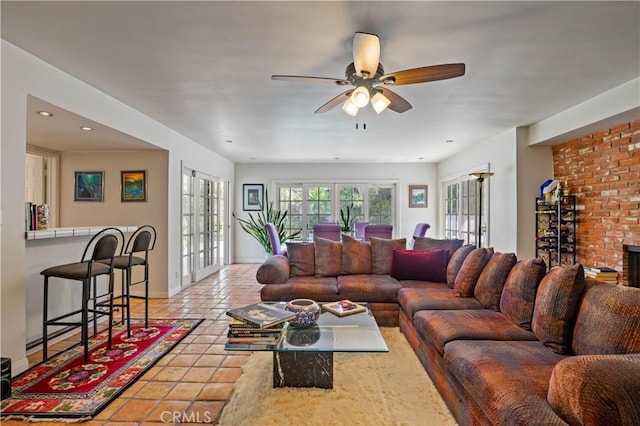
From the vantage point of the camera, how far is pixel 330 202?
26.0 feet

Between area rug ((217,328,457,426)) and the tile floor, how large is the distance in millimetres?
127

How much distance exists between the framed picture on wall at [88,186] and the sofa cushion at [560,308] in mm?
5190

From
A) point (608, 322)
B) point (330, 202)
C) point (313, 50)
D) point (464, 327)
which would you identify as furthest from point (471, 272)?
point (330, 202)

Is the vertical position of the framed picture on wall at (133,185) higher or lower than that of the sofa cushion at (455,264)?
higher

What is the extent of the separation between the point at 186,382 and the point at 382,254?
2394 millimetres

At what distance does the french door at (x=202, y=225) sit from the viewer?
17.6 feet

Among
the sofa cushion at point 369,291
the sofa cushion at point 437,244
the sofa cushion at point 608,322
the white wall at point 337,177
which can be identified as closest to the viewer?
the sofa cushion at point 608,322

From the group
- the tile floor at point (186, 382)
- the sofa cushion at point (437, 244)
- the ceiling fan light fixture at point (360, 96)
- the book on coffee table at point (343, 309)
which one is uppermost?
the ceiling fan light fixture at point (360, 96)

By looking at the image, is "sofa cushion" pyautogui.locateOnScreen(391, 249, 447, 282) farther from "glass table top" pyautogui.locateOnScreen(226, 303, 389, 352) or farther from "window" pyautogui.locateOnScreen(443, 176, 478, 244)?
"window" pyautogui.locateOnScreen(443, 176, 478, 244)

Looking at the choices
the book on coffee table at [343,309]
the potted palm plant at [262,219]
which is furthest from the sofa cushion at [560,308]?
the potted palm plant at [262,219]

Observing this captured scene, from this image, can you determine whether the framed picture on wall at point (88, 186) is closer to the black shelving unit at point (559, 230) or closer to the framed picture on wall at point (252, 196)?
the framed picture on wall at point (252, 196)

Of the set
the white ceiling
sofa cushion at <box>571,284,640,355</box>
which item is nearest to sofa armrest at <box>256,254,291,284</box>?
the white ceiling

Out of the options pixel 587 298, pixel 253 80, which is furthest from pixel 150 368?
pixel 587 298

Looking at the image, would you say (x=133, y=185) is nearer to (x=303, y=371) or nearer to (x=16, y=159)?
(x=16, y=159)
